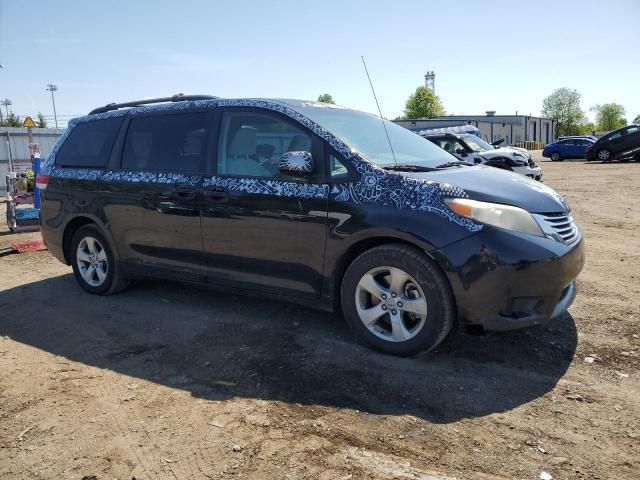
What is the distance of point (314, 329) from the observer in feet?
14.3

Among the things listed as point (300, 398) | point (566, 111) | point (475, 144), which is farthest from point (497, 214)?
point (566, 111)

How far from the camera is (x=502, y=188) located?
12.2 feet

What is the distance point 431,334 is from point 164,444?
1.79 metres

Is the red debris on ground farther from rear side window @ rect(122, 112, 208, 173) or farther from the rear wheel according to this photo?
the rear wheel

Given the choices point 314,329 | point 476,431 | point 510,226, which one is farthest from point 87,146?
point 476,431

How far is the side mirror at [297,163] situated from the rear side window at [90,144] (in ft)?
7.75

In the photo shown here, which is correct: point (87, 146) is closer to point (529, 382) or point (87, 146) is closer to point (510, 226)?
point (510, 226)

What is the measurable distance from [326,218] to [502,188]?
126 cm

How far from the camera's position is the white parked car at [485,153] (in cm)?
1350

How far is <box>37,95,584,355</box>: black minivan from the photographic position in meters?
3.44

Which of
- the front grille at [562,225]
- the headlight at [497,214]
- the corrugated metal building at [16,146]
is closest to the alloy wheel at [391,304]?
the headlight at [497,214]

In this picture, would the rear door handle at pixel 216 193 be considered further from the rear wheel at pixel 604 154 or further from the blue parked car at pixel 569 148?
the blue parked car at pixel 569 148

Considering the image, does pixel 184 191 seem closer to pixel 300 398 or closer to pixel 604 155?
pixel 300 398

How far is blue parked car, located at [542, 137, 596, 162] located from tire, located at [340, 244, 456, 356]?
115 feet
